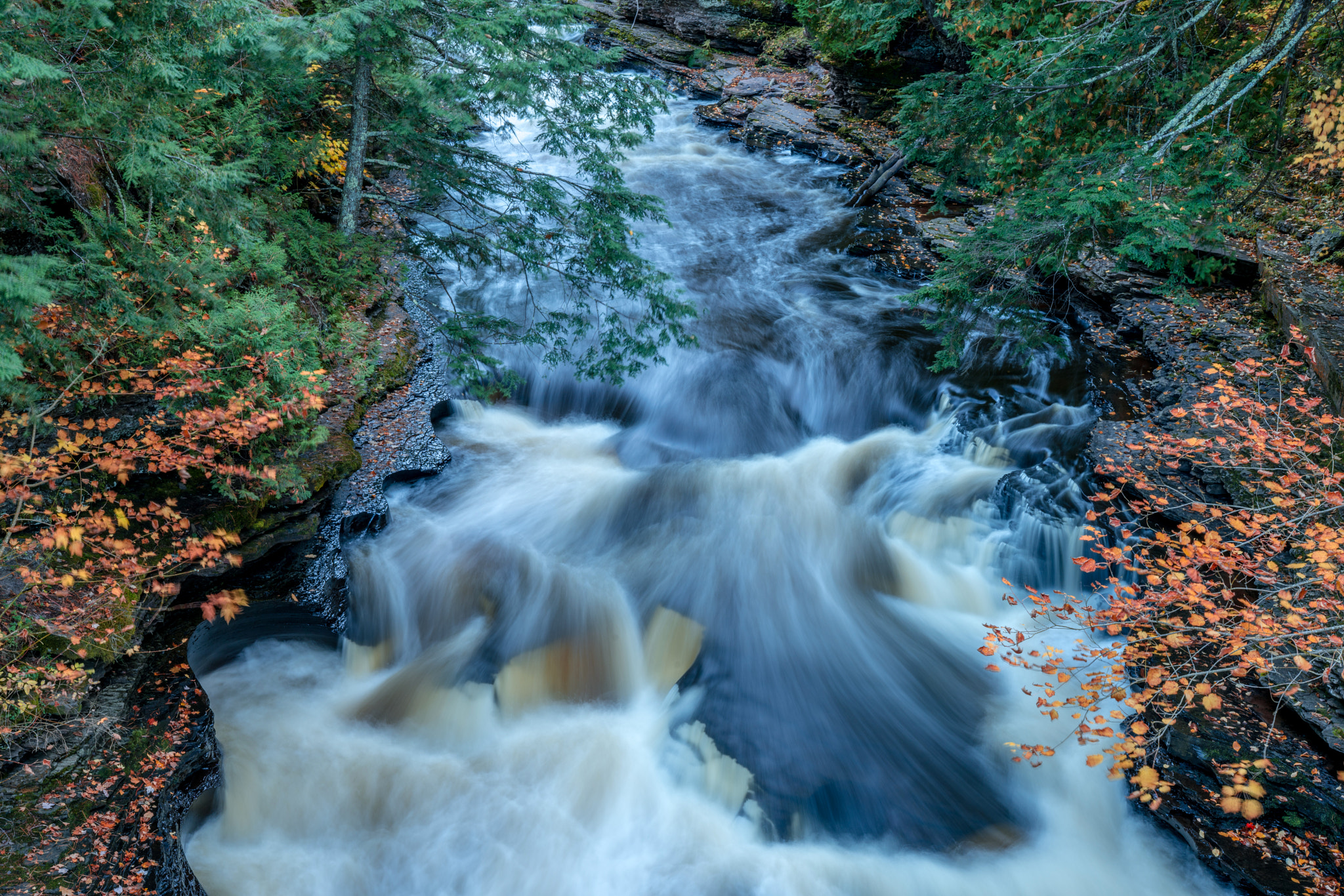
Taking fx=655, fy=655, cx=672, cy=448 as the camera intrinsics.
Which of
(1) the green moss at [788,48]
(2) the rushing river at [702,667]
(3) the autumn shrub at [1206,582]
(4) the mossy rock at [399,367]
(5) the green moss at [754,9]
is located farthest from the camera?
(5) the green moss at [754,9]

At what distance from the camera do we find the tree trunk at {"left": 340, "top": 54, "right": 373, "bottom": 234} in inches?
265

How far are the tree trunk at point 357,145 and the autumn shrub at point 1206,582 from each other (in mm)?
7642

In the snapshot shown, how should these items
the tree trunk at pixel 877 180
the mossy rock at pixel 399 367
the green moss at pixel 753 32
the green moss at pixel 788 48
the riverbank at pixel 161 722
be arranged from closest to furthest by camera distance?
the riverbank at pixel 161 722, the mossy rock at pixel 399 367, the tree trunk at pixel 877 180, the green moss at pixel 788 48, the green moss at pixel 753 32

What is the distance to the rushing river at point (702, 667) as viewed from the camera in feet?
16.6

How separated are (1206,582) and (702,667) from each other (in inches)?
176

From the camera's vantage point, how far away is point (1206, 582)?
A: 18.2ft

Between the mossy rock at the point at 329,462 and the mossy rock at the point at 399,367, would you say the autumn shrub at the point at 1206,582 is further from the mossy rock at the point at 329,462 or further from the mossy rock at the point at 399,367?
the mossy rock at the point at 399,367

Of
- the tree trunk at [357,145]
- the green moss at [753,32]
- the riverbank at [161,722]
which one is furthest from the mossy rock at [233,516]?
the green moss at [753,32]

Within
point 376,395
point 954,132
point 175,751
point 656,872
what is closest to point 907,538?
point 656,872

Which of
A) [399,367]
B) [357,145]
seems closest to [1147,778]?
[399,367]

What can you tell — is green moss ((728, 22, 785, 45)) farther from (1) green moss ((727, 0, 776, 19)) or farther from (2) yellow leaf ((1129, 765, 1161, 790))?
(2) yellow leaf ((1129, 765, 1161, 790))

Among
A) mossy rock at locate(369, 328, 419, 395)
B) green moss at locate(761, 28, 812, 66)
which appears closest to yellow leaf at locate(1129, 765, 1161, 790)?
mossy rock at locate(369, 328, 419, 395)

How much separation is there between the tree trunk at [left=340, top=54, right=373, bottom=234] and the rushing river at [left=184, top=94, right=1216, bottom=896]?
2598 mm

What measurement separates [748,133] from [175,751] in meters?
16.8
